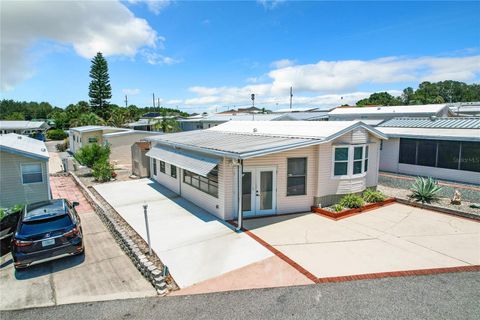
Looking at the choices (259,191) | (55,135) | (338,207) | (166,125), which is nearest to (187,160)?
(259,191)

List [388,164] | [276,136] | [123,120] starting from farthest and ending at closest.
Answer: [123,120] < [388,164] < [276,136]

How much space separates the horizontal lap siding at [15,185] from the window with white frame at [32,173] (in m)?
0.13

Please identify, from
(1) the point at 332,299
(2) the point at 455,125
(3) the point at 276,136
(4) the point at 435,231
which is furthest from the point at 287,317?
(2) the point at 455,125

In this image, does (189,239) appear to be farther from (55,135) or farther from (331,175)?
(55,135)

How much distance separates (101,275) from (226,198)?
4444 mm

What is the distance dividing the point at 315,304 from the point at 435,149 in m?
14.6

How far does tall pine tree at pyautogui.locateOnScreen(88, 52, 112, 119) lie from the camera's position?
189 feet

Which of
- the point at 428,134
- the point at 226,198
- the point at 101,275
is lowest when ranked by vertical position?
the point at 101,275

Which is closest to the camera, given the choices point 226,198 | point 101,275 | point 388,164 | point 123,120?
point 101,275

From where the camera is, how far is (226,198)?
10.4 metres

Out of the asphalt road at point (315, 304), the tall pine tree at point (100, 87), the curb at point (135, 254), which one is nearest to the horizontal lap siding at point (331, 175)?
the asphalt road at point (315, 304)

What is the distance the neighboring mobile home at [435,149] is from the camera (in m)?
15.1

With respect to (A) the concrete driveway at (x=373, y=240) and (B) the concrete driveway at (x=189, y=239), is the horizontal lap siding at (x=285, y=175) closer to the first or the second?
(A) the concrete driveway at (x=373, y=240)

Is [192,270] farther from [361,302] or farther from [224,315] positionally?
[361,302]
